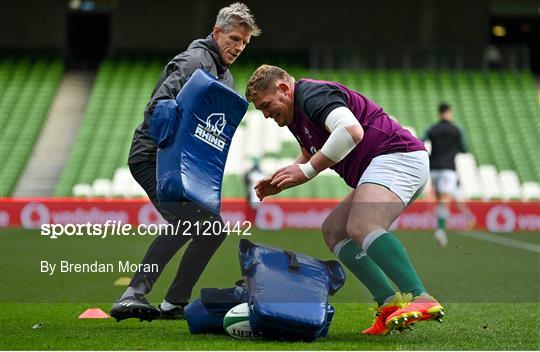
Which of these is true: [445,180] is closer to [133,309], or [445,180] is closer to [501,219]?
[501,219]

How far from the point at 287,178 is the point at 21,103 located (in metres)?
21.1

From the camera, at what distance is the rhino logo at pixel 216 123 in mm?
5676

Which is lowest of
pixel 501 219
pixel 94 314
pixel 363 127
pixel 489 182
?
pixel 489 182

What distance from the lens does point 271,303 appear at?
521 cm

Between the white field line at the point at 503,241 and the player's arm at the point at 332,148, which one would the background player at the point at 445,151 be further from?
the player's arm at the point at 332,148

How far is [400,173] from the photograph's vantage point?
5.61 meters

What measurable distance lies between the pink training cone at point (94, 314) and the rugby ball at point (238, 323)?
131cm

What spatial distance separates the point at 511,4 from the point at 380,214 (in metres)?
Result: 23.6

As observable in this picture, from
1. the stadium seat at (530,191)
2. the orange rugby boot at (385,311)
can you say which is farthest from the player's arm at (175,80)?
the stadium seat at (530,191)

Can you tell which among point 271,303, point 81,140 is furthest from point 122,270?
point 81,140

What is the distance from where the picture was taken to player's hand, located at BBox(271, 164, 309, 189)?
5285mm

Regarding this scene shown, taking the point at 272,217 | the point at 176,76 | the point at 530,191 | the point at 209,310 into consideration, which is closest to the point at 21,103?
the point at 272,217

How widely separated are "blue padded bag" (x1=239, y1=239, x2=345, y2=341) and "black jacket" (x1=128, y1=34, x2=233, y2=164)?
3.15 feet

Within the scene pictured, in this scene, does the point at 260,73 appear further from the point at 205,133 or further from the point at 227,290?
the point at 227,290
